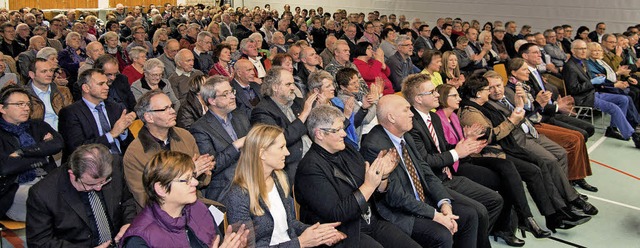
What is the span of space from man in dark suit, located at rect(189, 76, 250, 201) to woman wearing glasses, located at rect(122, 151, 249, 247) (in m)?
0.97

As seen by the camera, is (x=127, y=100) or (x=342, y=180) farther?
(x=127, y=100)

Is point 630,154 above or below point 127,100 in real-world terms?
below

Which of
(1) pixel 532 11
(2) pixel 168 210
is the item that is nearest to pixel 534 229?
(2) pixel 168 210

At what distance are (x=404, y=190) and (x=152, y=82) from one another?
2766 mm

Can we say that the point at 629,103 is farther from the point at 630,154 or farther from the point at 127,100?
the point at 127,100

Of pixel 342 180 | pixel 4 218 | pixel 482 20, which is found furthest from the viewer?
pixel 482 20

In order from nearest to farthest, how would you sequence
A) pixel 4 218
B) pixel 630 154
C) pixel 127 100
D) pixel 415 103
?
pixel 4 218, pixel 415 103, pixel 127 100, pixel 630 154

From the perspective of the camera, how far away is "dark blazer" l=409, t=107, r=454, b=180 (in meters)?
4.17

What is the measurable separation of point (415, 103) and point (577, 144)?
2000 millimetres

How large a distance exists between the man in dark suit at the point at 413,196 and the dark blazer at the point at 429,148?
0.52 feet

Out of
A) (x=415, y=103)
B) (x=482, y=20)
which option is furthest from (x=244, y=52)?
(x=482, y=20)

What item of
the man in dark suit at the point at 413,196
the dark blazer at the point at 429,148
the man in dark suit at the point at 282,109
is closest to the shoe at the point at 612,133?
the dark blazer at the point at 429,148

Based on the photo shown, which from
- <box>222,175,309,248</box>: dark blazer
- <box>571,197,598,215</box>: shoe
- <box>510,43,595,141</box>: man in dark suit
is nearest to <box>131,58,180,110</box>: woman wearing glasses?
<box>222,175,309,248</box>: dark blazer

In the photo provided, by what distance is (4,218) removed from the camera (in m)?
3.71
